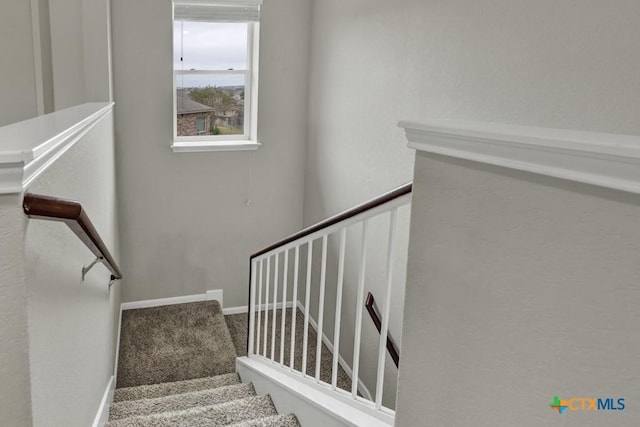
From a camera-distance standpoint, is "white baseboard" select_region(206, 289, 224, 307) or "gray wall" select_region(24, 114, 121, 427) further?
"white baseboard" select_region(206, 289, 224, 307)

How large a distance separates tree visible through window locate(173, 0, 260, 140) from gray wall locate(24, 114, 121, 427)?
84.9 inches

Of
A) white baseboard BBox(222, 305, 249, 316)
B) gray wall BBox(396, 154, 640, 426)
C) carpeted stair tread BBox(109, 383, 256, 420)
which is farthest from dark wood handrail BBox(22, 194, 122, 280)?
white baseboard BBox(222, 305, 249, 316)

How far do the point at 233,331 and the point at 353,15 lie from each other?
289 centimetres

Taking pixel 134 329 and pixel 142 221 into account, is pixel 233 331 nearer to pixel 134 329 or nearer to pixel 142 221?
pixel 134 329

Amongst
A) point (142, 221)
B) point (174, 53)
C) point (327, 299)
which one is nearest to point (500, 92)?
point (327, 299)

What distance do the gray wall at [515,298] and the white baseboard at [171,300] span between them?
4.00m

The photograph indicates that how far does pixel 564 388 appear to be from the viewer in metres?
1.00

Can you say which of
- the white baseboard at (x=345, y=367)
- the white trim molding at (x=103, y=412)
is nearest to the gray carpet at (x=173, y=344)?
the white baseboard at (x=345, y=367)

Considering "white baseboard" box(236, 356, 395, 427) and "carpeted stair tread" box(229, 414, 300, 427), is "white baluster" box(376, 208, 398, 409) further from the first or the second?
"carpeted stair tread" box(229, 414, 300, 427)

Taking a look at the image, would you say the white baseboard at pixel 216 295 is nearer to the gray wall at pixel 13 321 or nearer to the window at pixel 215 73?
the window at pixel 215 73

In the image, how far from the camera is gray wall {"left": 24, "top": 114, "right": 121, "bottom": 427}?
1.28 m

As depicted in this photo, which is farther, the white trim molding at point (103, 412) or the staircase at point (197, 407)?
the staircase at point (197, 407)

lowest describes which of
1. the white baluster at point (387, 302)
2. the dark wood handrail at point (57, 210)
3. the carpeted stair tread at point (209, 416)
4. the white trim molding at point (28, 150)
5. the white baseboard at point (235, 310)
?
the white baseboard at point (235, 310)

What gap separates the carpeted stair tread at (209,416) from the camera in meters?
2.59
